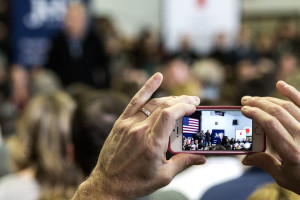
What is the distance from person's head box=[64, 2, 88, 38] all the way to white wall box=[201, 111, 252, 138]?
15.0ft

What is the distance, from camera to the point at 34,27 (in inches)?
250

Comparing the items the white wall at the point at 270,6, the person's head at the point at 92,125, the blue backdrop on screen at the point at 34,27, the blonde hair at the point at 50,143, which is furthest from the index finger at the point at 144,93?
the white wall at the point at 270,6

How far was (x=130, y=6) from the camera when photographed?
36.5 ft

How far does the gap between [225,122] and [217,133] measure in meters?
0.03

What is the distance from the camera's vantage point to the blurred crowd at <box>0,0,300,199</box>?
84.7 inches

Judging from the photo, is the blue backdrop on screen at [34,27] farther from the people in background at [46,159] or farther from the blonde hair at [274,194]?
the blonde hair at [274,194]

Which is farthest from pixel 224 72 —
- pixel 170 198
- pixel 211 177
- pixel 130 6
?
pixel 170 198

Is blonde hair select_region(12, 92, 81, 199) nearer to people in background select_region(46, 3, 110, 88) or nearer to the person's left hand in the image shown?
the person's left hand

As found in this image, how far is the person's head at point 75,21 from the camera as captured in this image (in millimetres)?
5664

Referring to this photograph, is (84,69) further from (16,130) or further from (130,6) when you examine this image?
(130,6)

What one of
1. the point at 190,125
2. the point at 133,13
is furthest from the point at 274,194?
the point at 133,13

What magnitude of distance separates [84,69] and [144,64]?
2943 millimetres

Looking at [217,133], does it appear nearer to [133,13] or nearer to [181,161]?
[181,161]

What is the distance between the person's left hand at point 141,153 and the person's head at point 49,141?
116 cm
